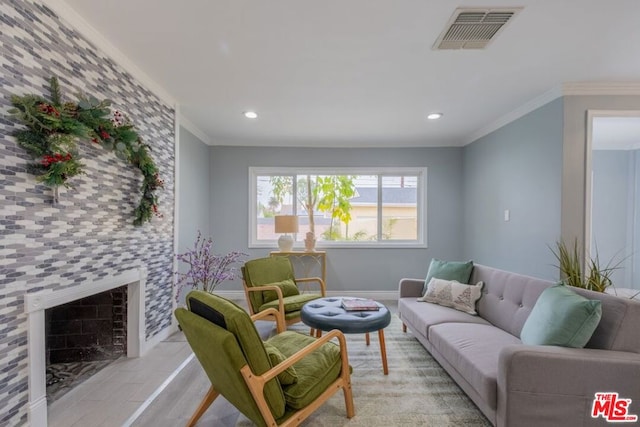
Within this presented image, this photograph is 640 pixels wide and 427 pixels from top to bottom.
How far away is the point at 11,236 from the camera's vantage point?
5.14 feet

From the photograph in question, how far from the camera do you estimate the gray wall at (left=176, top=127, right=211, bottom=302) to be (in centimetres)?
373

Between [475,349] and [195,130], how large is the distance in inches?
158

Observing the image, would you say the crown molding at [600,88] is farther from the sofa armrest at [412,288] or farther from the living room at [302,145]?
the sofa armrest at [412,288]

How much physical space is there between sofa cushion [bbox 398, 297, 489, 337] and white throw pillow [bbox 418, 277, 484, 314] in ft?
0.21

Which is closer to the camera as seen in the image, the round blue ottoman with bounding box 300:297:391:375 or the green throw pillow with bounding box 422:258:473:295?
the round blue ottoman with bounding box 300:297:391:375

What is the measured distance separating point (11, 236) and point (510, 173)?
14.4ft

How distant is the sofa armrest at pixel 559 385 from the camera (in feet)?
4.99

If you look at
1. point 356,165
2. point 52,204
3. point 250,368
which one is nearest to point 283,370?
point 250,368

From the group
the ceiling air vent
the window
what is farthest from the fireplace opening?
the ceiling air vent

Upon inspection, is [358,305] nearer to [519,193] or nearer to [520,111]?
[519,193]

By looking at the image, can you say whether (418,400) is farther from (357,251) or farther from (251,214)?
(251,214)

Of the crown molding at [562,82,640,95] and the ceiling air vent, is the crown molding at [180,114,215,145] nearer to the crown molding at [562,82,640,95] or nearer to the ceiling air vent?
the ceiling air vent

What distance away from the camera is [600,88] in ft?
9.21

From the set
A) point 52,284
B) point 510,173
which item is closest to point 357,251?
point 510,173
